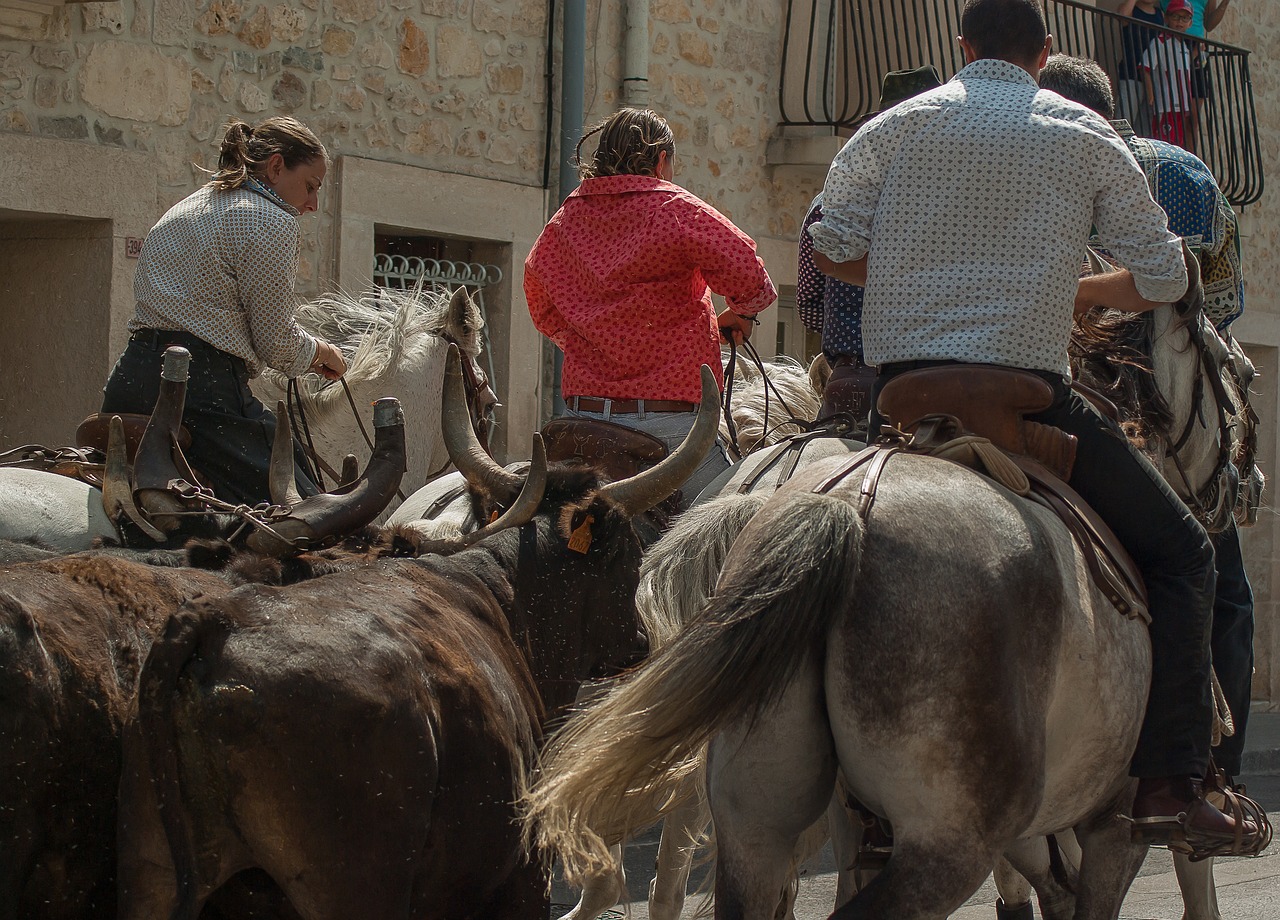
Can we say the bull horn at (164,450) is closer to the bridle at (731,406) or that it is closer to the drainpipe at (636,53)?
the bridle at (731,406)

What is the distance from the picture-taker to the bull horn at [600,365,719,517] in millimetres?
5082

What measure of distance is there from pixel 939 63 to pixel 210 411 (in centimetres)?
869

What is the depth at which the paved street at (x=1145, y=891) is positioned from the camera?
7211 mm

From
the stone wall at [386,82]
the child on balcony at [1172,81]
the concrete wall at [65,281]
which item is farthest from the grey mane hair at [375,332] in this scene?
the child on balcony at [1172,81]

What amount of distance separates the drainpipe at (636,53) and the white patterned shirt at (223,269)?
5.27 meters

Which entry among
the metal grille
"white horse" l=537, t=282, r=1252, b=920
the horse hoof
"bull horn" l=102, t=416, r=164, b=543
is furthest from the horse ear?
the horse hoof

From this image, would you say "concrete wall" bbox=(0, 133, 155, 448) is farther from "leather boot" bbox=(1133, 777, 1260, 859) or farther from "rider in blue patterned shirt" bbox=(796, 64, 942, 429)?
"leather boot" bbox=(1133, 777, 1260, 859)

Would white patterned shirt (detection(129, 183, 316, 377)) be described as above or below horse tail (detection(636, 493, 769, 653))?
above

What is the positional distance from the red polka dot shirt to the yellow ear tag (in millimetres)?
1341

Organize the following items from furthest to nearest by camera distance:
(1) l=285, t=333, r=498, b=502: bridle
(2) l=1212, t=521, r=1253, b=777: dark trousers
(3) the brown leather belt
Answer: (1) l=285, t=333, r=498, b=502: bridle, (3) the brown leather belt, (2) l=1212, t=521, r=1253, b=777: dark trousers

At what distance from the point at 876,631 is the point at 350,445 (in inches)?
189

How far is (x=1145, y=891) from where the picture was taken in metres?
7.75

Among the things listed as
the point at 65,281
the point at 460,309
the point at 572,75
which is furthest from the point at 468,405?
the point at 572,75

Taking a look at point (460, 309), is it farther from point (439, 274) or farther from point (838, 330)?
point (838, 330)
